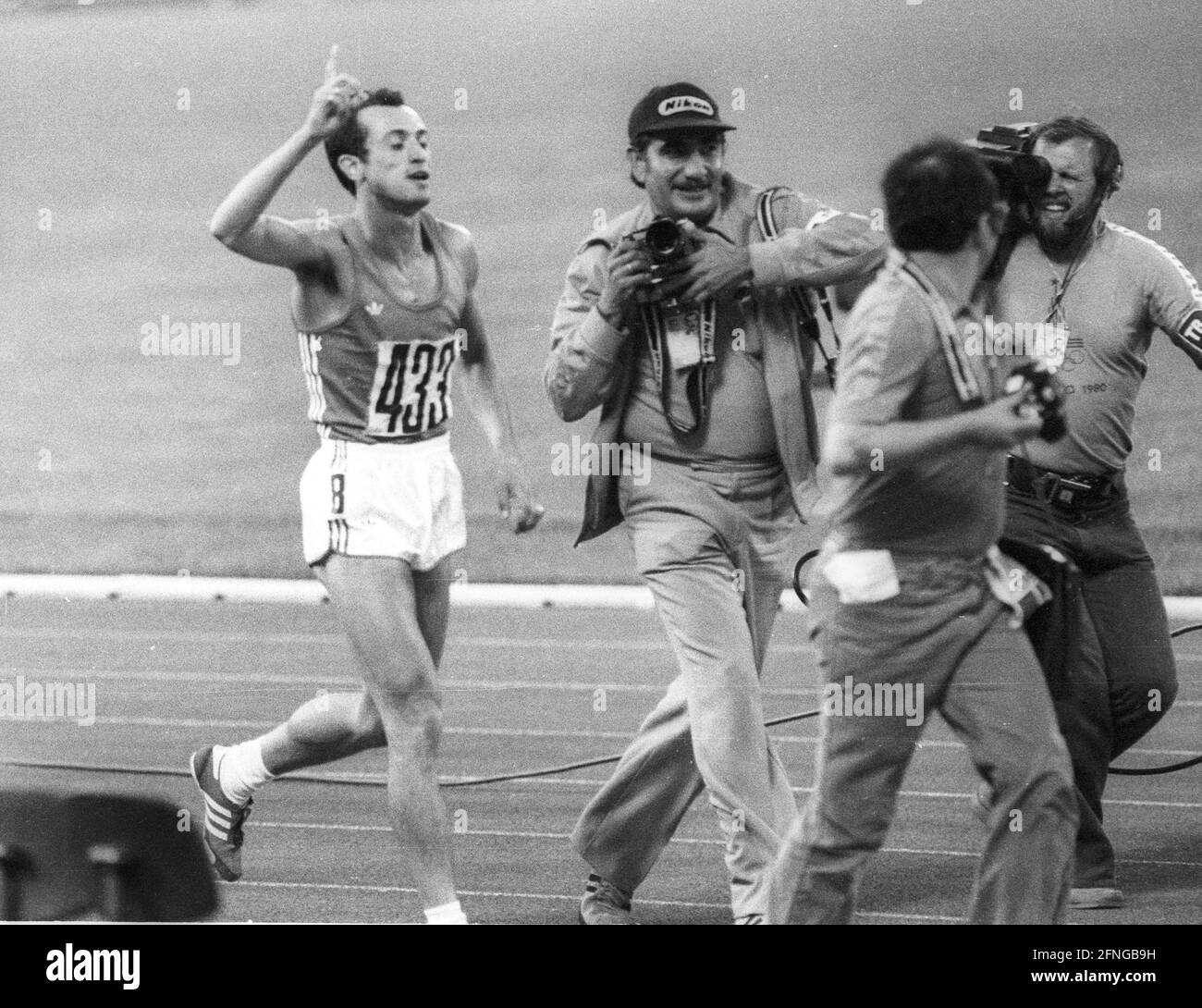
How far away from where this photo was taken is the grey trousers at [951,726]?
438cm

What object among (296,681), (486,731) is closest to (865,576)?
(486,731)

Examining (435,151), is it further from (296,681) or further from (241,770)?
(296,681)

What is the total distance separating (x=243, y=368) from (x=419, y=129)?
14.8 ft

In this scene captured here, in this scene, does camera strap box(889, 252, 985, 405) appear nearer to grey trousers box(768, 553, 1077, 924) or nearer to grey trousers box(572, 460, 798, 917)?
grey trousers box(768, 553, 1077, 924)

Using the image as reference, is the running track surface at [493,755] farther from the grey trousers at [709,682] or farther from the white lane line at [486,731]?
the grey trousers at [709,682]

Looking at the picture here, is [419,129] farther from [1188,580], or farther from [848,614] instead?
[1188,580]

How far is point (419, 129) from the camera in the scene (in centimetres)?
535

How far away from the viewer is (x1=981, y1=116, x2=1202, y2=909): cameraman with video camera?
5.62m

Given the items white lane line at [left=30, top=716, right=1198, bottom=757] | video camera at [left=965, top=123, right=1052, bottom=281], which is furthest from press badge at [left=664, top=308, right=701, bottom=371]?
white lane line at [left=30, top=716, right=1198, bottom=757]

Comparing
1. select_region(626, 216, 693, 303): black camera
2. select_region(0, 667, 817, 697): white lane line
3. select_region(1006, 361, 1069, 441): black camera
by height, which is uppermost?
select_region(626, 216, 693, 303): black camera

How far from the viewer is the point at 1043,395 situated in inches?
167

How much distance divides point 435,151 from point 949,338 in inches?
115
